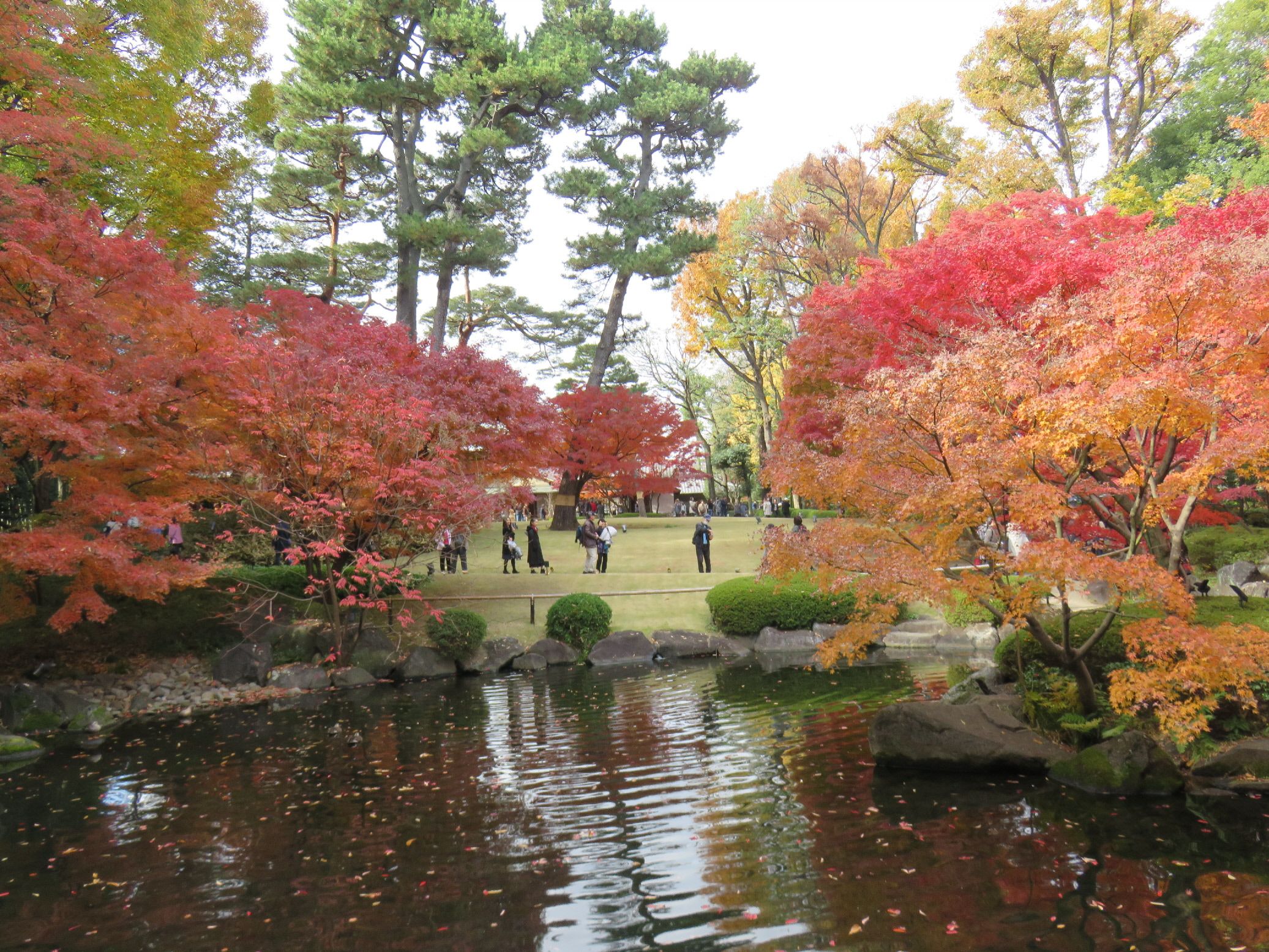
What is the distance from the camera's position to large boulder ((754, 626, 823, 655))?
15.1m

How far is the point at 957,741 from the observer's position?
263 inches

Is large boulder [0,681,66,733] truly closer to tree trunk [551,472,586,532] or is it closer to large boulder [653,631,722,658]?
large boulder [653,631,722,658]

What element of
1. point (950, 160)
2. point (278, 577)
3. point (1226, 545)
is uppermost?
point (950, 160)

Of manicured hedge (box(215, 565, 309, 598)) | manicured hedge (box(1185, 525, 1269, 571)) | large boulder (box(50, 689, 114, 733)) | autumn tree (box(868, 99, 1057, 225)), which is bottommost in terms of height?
large boulder (box(50, 689, 114, 733))

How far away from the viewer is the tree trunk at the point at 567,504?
27.7 m

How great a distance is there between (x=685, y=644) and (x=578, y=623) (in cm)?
216

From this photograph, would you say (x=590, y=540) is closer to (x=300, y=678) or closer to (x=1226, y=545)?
(x=300, y=678)

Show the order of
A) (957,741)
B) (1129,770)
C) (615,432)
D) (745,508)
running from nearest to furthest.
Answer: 1. (1129,770)
2. (957,741)
3. (615,432)
4. (745,508)

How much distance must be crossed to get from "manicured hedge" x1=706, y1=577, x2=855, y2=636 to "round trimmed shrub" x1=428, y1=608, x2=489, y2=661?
5.02 metres

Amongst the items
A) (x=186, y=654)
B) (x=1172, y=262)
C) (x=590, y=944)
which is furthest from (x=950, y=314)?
(x=186, y=654)

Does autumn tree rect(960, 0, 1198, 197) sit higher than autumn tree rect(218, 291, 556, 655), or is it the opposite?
autumn tree rect(960, 0, 1198, 197)

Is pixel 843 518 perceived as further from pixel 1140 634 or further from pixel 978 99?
pixel 978 99

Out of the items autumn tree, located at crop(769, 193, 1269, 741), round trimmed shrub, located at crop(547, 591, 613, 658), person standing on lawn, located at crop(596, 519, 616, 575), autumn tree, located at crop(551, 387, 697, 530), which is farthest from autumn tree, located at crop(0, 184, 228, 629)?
autumn tree, located at crop(551, 387, 697, 530)

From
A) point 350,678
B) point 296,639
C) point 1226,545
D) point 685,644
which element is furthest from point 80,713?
point 1226,545
